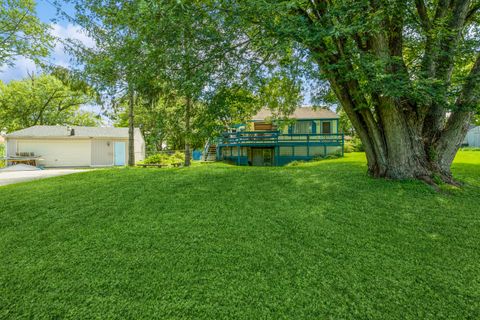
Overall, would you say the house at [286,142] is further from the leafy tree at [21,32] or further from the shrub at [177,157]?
the leafy tree at [21,32]

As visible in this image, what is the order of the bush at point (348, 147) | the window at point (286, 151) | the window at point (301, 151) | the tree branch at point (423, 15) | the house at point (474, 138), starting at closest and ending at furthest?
the tree branch at point (423, 15), the window at point (301, 151), the window at point (286, 151), the bush at point (348, 147), the house at point (474, 138)

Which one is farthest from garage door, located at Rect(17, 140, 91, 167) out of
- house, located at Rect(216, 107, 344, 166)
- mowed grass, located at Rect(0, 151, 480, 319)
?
mowed grass, located at Rect(0, 151, 480, 319)

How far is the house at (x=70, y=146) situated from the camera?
1770cm

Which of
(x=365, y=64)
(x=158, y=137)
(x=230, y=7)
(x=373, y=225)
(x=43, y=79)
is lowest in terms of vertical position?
(x=373, y=225)

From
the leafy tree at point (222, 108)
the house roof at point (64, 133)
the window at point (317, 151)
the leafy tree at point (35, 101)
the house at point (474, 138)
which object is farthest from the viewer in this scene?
the house at point (474, 138)

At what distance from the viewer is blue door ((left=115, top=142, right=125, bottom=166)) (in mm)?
19641

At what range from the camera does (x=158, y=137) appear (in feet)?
16.9

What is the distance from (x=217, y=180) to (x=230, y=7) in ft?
11.9

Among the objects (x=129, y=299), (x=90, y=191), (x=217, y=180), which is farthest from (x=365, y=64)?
(x=90, y=191)

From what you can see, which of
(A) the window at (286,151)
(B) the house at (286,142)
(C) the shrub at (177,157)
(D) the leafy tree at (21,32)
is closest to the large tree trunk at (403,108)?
(B) the house at (286,142)

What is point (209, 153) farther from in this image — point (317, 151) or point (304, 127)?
point (317, 151)

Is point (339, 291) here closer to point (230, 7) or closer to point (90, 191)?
point (230, 7)

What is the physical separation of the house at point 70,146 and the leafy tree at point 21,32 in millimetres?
8144

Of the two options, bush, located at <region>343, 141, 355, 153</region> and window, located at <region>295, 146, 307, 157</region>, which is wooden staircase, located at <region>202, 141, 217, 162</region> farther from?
bush, located at <region>343, 141, 355, 153</region>
